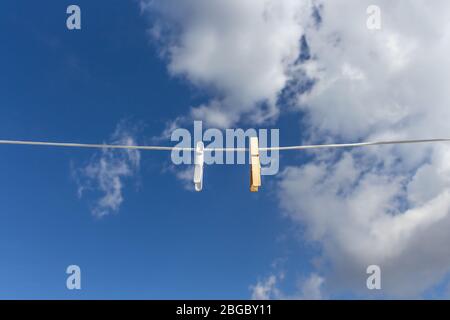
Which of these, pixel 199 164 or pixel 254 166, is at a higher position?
pixel 199 164

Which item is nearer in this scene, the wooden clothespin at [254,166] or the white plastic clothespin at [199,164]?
Answer: the wooden clothespin at [254,166]

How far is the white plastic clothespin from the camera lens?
8.06 meters

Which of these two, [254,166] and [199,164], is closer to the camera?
[254,166]

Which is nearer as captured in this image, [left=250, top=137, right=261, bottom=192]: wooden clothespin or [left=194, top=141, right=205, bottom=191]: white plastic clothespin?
Result: [left=250, top=137, right=261, bottom=192]: wooden clothespin

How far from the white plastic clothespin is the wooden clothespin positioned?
1.03 metres

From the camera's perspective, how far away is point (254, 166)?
789 cm

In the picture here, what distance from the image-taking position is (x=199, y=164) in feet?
26.8

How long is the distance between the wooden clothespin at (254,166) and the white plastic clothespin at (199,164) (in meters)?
1.03

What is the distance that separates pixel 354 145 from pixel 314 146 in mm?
872

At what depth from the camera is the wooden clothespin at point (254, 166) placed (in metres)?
7.73

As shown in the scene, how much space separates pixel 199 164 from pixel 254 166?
1151 mm
